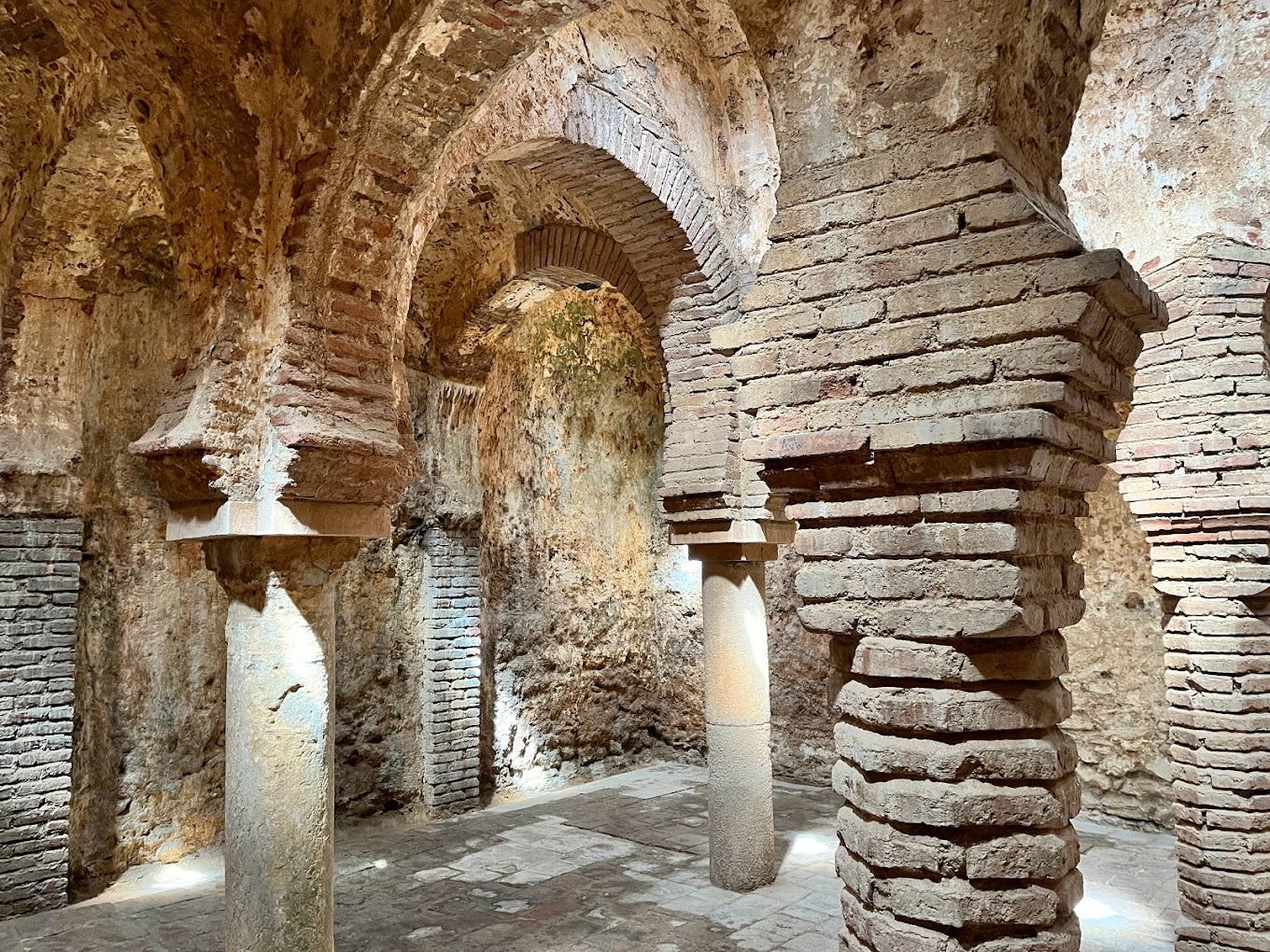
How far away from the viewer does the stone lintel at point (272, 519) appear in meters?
3.54

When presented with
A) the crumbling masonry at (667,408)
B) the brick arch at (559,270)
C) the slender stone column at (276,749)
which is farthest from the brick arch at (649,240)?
the slender stone column at (276,749)

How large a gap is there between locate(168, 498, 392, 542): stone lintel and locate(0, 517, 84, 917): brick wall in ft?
7.24

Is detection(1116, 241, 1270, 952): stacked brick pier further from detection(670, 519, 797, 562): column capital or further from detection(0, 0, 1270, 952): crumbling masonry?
detection(670, 519, 797, 562): column capital

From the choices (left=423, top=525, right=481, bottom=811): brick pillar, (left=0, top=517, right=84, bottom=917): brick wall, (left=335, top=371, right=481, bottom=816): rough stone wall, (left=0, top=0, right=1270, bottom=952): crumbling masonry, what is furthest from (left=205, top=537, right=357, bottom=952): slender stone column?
(left=423, top=525, right=481, bottom=811): brick pillar

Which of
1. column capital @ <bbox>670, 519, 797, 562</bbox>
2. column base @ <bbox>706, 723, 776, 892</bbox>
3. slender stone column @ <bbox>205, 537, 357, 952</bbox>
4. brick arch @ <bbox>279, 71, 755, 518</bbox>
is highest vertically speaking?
brick arch @ <bbox>279, 71, 755, 518</bbox>

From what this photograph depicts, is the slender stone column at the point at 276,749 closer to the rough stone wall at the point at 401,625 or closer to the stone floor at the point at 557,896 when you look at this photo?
the stone floor at the point at 557,896

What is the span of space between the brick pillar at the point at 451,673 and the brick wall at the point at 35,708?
2.66 m

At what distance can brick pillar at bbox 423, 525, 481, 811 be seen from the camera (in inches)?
291

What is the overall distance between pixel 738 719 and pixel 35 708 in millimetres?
4203

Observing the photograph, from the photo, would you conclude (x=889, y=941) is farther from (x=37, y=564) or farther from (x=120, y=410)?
(x=120, y=410)

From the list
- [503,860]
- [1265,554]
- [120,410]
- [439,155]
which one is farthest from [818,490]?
[120,410]

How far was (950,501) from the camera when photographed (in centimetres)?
212

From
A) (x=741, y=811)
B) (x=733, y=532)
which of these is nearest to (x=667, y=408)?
(x=733, y=532)

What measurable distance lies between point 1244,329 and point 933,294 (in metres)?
3.20
